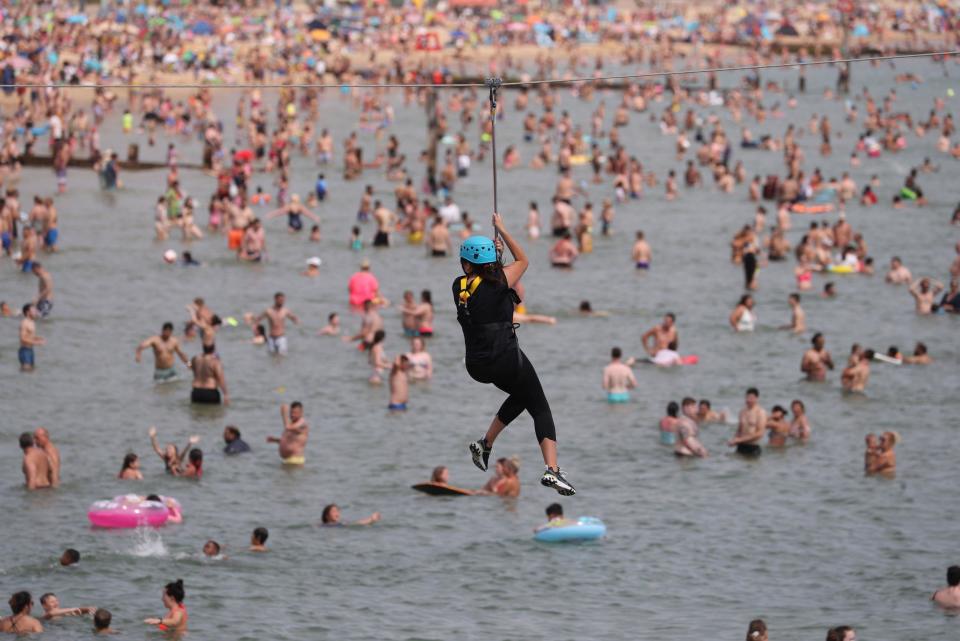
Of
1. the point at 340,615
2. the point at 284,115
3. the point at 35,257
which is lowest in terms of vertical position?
the point at 340,615

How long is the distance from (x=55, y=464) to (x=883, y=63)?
81195 mm

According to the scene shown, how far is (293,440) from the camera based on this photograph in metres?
25.1

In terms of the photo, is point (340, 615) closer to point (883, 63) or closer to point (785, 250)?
point (785, 250)

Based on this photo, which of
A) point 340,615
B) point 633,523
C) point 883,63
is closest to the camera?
point 340,615

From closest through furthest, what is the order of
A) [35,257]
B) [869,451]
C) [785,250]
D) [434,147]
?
1. [869,451]
2. [35,257]
3. [785,250]
4. [434,147]

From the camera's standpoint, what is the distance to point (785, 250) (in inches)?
1624

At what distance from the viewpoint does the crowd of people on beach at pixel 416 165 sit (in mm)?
27344

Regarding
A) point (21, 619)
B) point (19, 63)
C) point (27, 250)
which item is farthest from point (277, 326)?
point (19, 63)

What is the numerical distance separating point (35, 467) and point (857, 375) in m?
13.7

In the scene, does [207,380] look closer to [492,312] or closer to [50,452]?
[50,452]

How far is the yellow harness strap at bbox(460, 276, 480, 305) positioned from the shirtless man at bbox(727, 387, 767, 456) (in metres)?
15.2

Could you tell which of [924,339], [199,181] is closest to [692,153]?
[199,181]

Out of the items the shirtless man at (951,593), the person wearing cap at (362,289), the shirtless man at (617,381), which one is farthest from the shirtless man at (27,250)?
the shirtless man at (951,593)

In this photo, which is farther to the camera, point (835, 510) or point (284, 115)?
point (284, 115)
